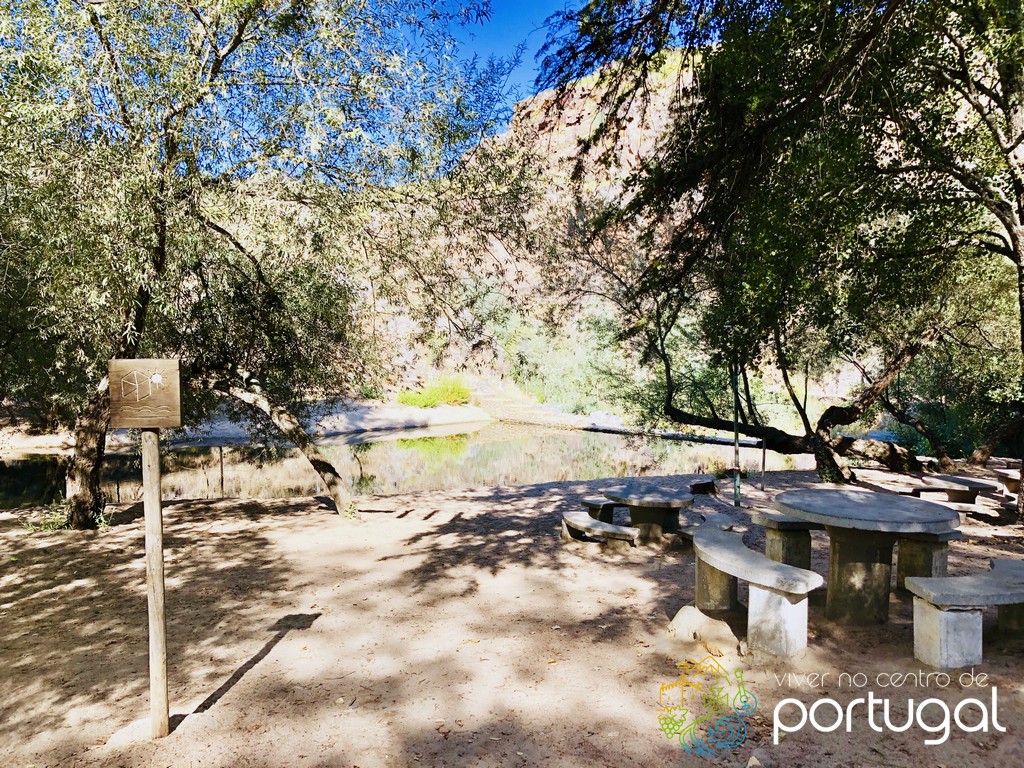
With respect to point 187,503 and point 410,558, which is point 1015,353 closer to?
point 410,558

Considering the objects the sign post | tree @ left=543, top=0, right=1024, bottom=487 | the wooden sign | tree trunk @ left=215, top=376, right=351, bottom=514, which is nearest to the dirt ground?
the sign post

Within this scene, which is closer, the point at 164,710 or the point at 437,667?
the point at 164,710

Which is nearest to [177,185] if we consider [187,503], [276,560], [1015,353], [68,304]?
[68,304]

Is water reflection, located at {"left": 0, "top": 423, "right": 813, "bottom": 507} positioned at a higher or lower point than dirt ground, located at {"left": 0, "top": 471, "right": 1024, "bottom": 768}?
lower

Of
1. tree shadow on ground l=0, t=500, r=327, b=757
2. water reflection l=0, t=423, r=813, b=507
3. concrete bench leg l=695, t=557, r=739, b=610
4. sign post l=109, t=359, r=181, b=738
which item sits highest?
sign post l=109, t=359, r=181, b=738

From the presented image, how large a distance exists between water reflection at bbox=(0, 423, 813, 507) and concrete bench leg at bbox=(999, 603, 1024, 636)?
8970 mm

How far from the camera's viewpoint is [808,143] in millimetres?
4277

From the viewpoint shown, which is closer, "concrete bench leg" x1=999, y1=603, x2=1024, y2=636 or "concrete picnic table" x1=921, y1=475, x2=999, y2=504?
"concrete bench leg" x1=999, y1=603, x2=1024, y2=636

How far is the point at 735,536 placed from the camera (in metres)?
4.02

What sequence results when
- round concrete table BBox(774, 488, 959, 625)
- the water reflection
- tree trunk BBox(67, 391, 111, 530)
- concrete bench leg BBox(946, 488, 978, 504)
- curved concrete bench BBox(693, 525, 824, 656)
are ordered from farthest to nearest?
1. the water reflection
2. concrete bench leg BBox(946, 488, 978, 504)
3. tree trunk BBox(67, 391, 111, 530)
4. round concrete table BBox(774, 488, 959, 625)
5. curved concrete bench BBox(693, 525, 824, 656)

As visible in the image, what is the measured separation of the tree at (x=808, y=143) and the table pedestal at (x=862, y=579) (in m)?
2.17

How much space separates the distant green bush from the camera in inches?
1048

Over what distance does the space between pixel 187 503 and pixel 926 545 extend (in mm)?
8666

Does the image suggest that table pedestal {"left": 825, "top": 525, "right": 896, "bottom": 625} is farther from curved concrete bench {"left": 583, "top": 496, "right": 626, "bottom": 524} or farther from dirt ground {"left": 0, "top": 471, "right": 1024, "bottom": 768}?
curved concrete bench {"left": 583, "top": 496, "right": 626, "bottom": 524}
